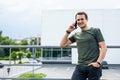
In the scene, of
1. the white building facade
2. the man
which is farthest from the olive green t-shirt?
the white building facade

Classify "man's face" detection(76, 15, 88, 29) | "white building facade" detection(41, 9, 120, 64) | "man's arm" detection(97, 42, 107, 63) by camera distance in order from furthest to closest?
"white building facade" detection(41, 9, 120, 64) → "man's face" detection(76, 15, 88, 29) → "man's arm" detection(97, 42, 107, 63)

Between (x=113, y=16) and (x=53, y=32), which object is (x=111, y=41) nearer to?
(x=113, y=16)

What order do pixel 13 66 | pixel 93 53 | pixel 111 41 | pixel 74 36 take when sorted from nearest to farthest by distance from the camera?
pixel 93 53
pixel 74 36
pixel 13 66
pixel 111 41

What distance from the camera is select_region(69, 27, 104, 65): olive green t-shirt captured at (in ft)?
12.8

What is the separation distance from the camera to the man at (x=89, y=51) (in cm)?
389

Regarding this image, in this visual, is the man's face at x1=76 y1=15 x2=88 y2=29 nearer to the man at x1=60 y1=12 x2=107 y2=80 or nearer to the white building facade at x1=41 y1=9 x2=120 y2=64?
the man at x1=60 y1=12 x2=107 y2=80

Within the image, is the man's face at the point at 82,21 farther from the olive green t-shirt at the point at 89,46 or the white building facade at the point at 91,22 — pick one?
the white building facade at the point at 91,22

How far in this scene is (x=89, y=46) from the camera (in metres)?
3.90

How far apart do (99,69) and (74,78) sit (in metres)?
0.34

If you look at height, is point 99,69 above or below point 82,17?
below

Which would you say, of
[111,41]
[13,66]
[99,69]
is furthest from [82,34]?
[111,41]

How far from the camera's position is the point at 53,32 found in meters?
51.5

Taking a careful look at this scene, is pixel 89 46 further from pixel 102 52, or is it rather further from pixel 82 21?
pixel 82 21

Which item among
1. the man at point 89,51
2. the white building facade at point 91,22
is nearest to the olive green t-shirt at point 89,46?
the man at point 89,51
